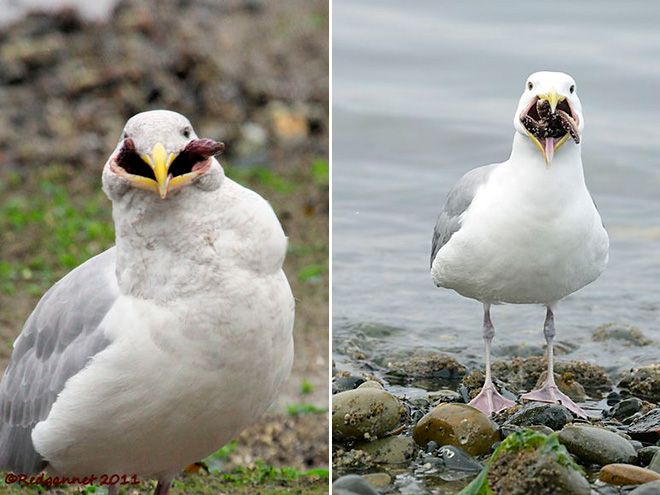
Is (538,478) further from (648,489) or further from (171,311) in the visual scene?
(171,311)

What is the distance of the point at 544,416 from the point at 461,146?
11.2 feet

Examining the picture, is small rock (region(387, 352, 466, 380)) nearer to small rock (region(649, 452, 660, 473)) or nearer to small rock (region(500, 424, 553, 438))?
small rock (region(500, 424, 553, 438))

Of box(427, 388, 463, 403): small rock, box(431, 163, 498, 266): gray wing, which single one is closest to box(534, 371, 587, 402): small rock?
box(427, 388, 463, 403): small rock

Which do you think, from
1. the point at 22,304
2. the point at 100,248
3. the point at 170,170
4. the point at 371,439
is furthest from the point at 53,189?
the point at 170,170

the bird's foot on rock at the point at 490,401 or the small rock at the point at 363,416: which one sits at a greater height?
the small rock at the point at 363,416

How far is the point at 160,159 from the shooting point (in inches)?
140

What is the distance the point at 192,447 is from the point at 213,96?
19.5 ft

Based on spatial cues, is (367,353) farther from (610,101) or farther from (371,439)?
(610,101)

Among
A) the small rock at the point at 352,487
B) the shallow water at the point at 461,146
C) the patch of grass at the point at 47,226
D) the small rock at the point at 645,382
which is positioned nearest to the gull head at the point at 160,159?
the small rock at the point at 352,487

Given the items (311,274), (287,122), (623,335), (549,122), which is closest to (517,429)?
(549,122)

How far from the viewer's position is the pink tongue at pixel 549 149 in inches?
191

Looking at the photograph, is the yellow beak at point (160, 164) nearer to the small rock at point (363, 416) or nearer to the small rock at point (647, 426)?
the small rock at point (363, 416)

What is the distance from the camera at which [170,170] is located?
3.71 meters

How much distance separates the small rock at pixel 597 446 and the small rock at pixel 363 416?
635 millimetres
